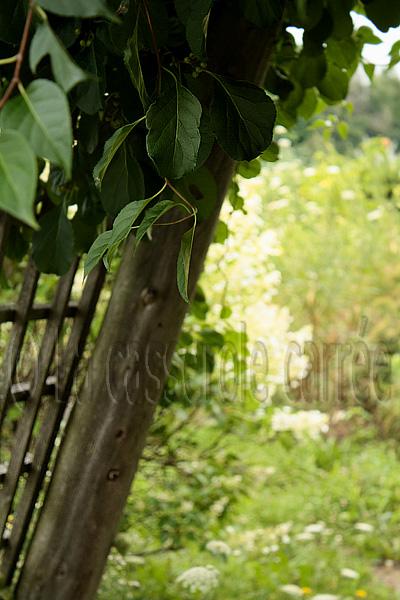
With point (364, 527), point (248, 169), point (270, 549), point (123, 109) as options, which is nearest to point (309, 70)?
point (248, 169)

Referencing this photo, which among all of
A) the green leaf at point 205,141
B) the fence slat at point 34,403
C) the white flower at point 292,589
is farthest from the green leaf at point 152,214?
the white flower at point 292,589

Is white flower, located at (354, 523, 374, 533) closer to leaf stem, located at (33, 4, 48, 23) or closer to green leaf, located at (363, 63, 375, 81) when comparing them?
green leaf, located at (363, 63, 375, 81)

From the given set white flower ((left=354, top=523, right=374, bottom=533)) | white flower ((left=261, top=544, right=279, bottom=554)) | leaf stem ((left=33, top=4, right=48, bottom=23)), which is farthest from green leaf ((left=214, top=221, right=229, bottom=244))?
white flower ((left=354, top=523, right=374, bottom=533))

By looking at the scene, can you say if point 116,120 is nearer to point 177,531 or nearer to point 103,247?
point 103,247

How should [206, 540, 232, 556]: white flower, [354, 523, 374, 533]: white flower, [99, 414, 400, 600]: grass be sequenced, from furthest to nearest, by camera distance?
[354, 523, 374, 533]: white flower < [99, 414, 400, 600]: grass < [206, 540, 232, 556]: white flower

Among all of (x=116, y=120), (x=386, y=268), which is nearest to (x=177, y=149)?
(x=116, y=120)

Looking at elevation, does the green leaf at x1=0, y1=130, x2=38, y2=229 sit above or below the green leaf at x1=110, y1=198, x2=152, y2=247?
below

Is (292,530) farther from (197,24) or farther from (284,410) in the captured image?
(197,24)

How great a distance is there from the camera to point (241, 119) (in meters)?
0.66

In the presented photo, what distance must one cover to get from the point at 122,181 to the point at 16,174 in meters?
0.36

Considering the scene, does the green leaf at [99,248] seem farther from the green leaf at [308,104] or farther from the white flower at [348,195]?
the white flower at [348,195]

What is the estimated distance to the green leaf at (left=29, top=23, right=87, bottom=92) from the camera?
0.37 meters

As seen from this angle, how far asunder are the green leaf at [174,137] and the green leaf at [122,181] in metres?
0.12

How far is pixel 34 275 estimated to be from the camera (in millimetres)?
1380
